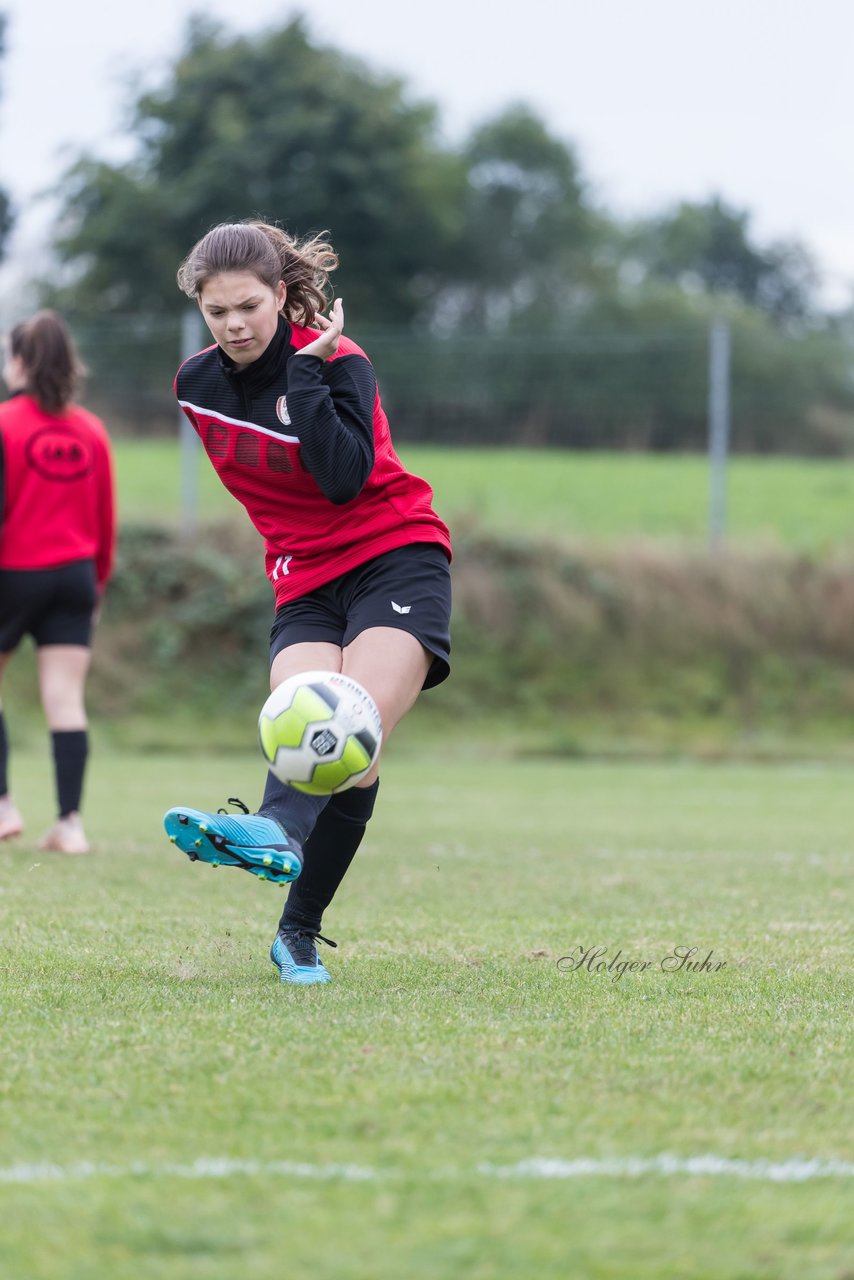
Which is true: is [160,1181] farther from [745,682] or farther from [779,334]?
[779,334]

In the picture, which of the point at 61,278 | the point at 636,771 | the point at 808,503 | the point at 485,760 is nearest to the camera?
the point at 636,771

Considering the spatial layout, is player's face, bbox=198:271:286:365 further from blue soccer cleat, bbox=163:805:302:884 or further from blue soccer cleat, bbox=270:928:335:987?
blue soccer cleat, bbox=270:928:335:987

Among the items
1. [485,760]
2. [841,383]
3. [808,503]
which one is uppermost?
[841,383]

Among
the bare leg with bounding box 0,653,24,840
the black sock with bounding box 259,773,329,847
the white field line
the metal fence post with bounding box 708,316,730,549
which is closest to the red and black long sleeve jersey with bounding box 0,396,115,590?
the bare leg with bounding box 0,653,24,840

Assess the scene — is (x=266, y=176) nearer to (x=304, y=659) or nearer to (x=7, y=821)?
(x=7, y=821)

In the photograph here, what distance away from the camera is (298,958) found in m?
3.95

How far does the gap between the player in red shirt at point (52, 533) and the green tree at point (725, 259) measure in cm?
6461

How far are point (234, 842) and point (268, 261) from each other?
1.53m

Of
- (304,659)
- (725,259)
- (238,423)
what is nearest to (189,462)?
(238,423)

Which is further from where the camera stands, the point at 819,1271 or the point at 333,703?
the point at 333,703

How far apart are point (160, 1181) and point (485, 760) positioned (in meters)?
13.1

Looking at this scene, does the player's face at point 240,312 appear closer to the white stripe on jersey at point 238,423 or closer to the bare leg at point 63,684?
the white stripe on jersey at point 238,423

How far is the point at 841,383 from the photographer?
20469 millimetres

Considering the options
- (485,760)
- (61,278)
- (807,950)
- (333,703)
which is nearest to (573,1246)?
(333,703)
